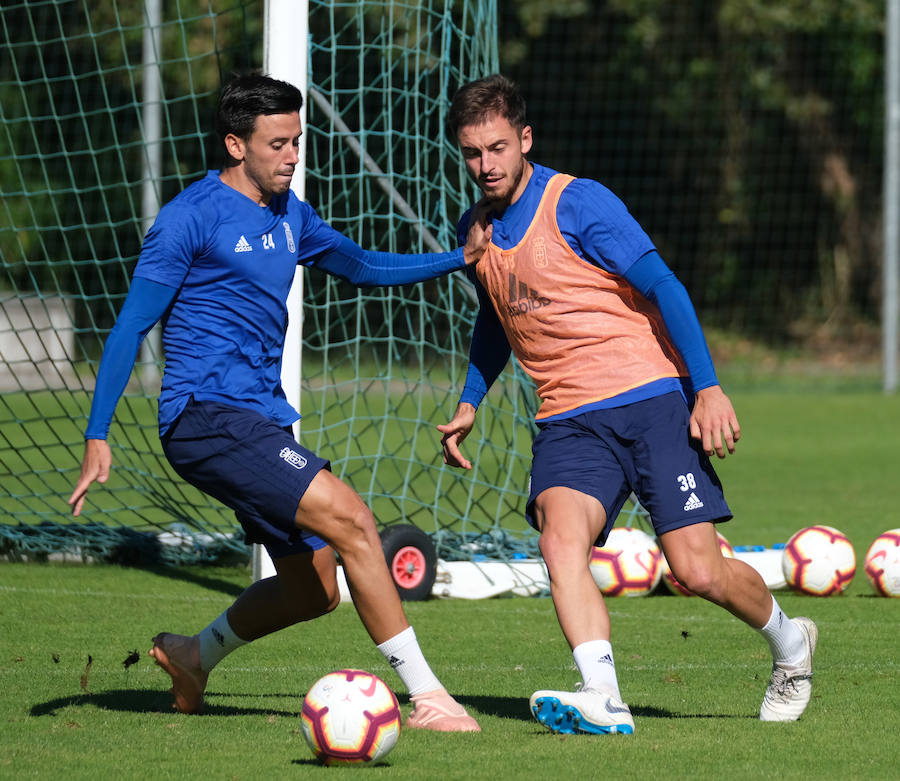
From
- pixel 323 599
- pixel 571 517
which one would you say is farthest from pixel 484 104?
pixel 323 599

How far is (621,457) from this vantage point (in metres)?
4.64

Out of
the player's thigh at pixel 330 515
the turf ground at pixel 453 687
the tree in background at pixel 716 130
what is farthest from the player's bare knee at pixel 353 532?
the tree in background at pixel 716 130

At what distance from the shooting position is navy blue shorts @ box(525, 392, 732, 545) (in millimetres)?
4570

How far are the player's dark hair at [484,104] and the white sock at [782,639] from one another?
1.76m

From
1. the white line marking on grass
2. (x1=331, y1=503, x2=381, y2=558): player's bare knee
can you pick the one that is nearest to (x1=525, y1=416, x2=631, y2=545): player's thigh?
(x1=331, y1=503, x2=381, y2=558): player's bare knee

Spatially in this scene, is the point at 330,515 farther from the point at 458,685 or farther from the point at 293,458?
the point at 458,685

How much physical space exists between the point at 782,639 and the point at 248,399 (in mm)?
1870

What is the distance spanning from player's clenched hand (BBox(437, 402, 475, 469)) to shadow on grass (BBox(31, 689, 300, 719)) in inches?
39.4

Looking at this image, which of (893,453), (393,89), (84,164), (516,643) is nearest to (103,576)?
(516,643)

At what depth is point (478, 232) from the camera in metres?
4.84

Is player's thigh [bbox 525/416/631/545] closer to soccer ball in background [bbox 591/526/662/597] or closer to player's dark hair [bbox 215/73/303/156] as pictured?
player's dark hair [bbox 215/73/303/156]

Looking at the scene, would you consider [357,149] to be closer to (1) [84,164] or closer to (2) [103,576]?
(2) [103,576]

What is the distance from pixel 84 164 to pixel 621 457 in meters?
19.8

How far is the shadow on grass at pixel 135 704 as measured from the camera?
4.94 m
